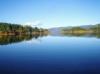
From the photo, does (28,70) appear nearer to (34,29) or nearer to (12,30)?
(12,30)

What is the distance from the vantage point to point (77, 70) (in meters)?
12.3

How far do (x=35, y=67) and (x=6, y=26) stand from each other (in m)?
86.9

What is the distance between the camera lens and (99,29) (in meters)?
180

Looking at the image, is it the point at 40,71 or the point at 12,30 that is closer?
the point at 40,71

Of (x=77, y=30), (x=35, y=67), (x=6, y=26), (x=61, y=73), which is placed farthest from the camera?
(x=77, y=30)

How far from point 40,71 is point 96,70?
3562 mm

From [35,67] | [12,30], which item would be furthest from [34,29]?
[35,67]

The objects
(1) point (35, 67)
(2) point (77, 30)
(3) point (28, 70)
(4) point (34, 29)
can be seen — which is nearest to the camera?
(3) point (28, 70)

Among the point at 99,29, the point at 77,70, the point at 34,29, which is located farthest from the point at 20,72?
the point at 99,29

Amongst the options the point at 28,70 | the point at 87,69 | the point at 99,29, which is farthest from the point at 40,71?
the point at 99,29

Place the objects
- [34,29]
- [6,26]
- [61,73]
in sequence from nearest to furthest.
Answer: [61,73] < [6,26] < [34,29]

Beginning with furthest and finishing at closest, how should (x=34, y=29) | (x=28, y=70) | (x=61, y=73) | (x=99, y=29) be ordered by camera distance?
(x=99, y=29)
(x=34, y=29)
(x=28, y=70)
(x=61, y=73)

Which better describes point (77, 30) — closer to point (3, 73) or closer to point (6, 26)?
point (6, 26)

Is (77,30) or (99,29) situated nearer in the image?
(99,29)
